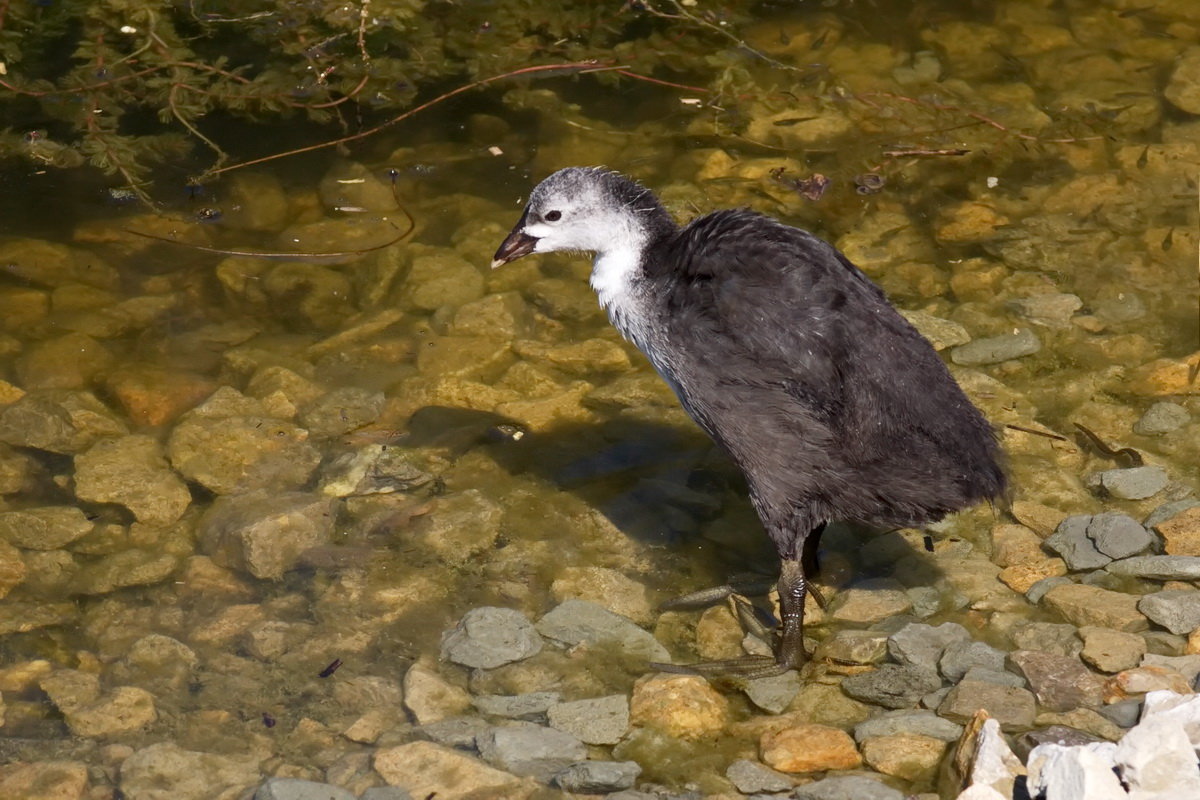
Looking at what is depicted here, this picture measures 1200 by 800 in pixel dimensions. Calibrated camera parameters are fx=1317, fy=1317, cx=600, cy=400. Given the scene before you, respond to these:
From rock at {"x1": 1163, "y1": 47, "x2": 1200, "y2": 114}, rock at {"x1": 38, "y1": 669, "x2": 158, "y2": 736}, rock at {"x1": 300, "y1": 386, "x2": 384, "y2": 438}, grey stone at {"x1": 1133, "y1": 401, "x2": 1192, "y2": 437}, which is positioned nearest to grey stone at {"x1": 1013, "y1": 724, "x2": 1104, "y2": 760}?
grey stone at {"x1": 1133, "y1": 401, "x2": 1192, "y2": 437}

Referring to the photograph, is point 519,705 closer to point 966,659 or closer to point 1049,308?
point 966,659

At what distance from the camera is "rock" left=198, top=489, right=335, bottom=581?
5.18 metres

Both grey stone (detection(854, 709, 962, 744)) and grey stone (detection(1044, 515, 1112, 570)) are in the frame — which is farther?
grey stone (detection(1044, 515, 1112, 570))

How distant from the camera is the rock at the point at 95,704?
176 inches

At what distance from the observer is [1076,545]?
505 centimetres

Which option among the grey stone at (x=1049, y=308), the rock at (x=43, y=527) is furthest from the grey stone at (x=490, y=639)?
the grey stone at (x=1049, y=308)

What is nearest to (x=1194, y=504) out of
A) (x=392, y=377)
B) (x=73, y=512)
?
(x=392, y=377)

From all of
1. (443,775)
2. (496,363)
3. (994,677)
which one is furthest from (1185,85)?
(443,775)

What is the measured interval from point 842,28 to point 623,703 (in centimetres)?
564

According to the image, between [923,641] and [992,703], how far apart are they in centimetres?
44

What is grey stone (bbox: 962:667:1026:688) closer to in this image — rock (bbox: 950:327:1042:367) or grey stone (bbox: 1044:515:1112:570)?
grey stone (bbox: 1044:515:1112:570)

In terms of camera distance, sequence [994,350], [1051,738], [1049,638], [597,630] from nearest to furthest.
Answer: [1051,738], [1049,638], [597,630], [994,350]

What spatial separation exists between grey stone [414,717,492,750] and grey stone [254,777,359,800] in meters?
0.36

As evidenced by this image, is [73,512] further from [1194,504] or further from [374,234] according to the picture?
[1194,504]
